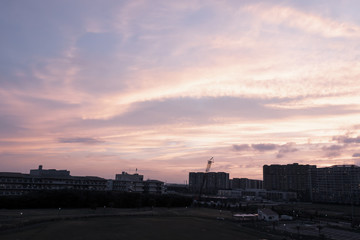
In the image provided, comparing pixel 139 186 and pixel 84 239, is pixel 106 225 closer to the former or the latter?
pixel 84 239

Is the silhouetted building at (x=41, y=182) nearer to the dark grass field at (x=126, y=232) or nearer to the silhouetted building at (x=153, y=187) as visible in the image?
the silhouetted building at (x=153, y=187)

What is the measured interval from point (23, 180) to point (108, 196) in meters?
35.1

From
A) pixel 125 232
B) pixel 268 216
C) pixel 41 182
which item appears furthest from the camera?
pixel 41 182

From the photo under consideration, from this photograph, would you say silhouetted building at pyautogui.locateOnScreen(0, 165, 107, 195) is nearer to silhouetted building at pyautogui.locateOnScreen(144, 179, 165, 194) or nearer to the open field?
Result: silhouetted building at pyautogui.locateOnScreen(144, 179, 165, 194)

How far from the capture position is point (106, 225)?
2534 inches

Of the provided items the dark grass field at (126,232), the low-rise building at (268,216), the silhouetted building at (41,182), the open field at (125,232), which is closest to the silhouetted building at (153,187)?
the silhouetted building at (41,182)

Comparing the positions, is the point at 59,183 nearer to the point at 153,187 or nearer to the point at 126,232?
the point at 153,187

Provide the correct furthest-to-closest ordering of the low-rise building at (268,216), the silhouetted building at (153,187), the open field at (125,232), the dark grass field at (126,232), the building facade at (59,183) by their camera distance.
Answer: the silhouetted building at (153,187)
the building facade at (59,183)
the low-rise building at (268,216)
the open field at (125,232)
the dark grass field at (126,232)

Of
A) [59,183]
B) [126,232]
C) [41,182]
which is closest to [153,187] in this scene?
[59,183]

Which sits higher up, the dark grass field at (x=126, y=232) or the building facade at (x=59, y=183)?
the building facade at (x=59, y=183)

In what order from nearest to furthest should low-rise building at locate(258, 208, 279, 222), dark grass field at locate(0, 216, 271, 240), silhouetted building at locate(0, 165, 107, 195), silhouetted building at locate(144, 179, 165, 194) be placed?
dark grass field at locate(0, 216, 271, 240), low-rise building at locate(258, 208, 279, 222), silhouetted building at locate(0, 165, 107, 195), silhouetted building at locate(144, 179, 165, 194)

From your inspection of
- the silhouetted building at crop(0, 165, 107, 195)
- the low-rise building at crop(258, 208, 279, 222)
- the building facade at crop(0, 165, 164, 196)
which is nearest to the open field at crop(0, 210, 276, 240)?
the low-rise building at crop(258, 208, 279, 222)

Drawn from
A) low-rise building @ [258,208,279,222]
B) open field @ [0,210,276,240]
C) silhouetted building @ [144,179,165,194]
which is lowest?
open field @ [0,210,276,240]

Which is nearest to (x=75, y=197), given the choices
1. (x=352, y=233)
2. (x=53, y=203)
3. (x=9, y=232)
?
(x=53, y=203)
